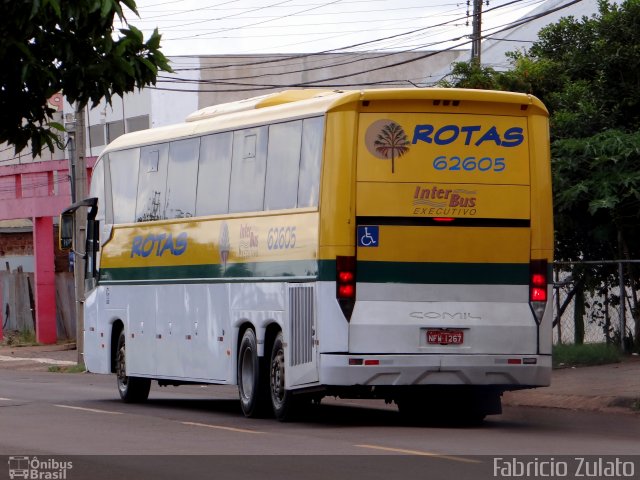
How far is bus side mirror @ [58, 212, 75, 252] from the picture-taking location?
22.3 m

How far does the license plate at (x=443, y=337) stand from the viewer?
615 inches

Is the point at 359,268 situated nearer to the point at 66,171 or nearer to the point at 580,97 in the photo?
the point at 580,97

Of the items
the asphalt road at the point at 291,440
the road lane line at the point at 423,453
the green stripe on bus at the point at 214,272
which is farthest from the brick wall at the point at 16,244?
the road lane line at the point at 423,453

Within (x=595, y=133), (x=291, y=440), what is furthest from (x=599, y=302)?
(x=291, y=440)

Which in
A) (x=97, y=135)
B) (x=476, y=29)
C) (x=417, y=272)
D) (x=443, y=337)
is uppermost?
(x=476, y=29)

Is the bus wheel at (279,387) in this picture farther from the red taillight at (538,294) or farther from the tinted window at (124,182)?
the tinted window at (124,182)

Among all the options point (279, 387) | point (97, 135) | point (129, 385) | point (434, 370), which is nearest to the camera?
point (434, 370)

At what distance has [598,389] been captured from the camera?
Result: 19500 millimetres

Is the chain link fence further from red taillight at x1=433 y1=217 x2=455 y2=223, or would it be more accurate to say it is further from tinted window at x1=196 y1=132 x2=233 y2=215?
red taillight at x1=433 y1=217 x2=455 y2=223

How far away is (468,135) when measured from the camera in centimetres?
1586

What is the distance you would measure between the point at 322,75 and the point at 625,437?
1747 inches

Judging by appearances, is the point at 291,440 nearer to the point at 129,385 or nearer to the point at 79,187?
the point at 129,385

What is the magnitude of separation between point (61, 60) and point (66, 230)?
41.3 feet

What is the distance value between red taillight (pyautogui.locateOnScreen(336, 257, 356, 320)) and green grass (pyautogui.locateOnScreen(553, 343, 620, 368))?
28.4 feet
